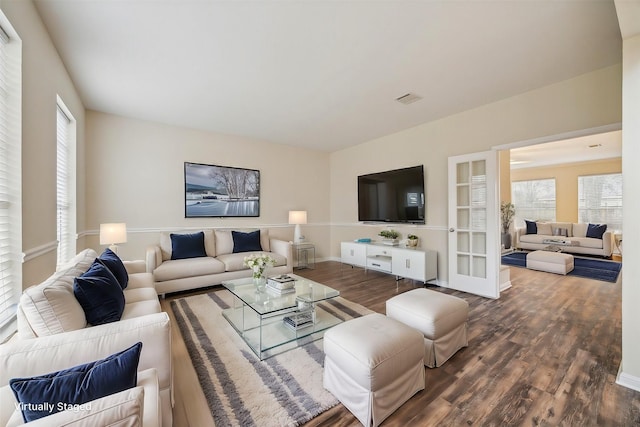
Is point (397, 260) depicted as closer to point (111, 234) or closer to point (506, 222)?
point (111, 234)

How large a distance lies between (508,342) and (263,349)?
219 cm

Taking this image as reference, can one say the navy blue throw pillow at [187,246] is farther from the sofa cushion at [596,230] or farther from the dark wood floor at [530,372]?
the sofa cushion at [596,230]

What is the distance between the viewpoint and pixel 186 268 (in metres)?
3.62

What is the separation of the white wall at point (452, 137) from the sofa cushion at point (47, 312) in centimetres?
430

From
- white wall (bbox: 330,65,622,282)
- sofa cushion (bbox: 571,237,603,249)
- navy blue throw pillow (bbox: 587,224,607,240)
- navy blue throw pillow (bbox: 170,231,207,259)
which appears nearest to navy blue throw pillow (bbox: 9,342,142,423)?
navy blue throw pillow (bbox: 170,231,207,259)

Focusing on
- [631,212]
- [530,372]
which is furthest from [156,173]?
[631,212]

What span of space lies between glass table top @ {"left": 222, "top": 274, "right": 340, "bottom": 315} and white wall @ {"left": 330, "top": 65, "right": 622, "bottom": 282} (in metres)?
2.46

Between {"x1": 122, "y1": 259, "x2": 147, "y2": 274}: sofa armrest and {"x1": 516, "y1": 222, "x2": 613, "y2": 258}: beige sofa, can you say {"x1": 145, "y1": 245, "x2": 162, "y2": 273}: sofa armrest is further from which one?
Answer: {"x1": 516, "y1": 222, "x2": 613, "y2": 258}: beige sofa

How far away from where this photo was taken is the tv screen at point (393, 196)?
433cm

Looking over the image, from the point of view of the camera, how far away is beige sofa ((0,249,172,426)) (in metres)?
1.08

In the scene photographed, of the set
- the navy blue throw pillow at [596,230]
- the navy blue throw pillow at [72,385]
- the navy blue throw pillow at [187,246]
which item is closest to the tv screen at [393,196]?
the navy blue throw pillow at [187,246]

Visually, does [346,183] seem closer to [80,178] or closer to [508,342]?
[508,342]

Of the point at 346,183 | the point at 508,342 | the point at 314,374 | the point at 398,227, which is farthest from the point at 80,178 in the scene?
the point at 508,342

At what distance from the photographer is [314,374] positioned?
1.88m
